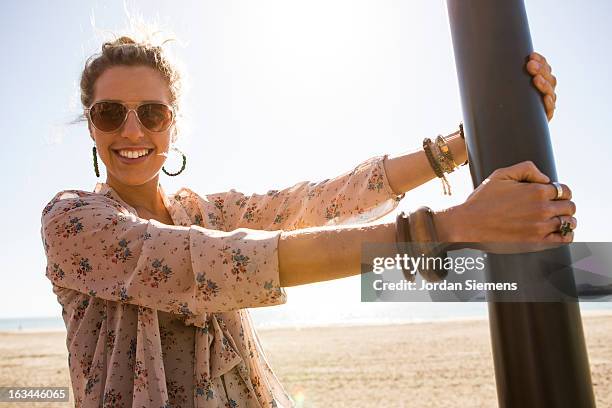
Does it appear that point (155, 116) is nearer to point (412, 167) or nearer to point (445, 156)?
point (412, 167)

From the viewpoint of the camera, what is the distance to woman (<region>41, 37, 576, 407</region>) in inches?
39.7

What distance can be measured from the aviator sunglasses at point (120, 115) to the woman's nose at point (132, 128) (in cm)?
1

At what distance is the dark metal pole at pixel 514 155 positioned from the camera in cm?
84

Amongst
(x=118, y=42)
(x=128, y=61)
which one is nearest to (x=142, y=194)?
(x=128, y=61)

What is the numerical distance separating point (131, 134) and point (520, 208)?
1.64 meters

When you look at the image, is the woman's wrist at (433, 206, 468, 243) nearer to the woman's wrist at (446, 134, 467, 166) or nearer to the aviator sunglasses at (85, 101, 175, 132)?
the woman's wrist at (446, 134, 467, 166)

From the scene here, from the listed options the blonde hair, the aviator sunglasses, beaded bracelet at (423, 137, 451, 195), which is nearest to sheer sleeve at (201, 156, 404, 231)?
beaded bracelet at (423, 137, 451, 195)

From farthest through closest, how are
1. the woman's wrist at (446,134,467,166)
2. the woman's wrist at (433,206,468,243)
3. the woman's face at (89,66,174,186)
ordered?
the woman's face at (89,66,174,186)
the woman's wrist at (446,134,467,166)
the woman's wrist at (433,206,468,243)

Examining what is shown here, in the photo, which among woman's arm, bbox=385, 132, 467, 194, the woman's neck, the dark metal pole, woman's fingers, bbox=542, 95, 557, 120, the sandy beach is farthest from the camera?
the sandy beach

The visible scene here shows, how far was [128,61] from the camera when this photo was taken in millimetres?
2197

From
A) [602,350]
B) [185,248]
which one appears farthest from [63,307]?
[602,350]

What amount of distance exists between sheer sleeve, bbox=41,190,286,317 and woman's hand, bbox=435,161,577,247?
0.46 metres

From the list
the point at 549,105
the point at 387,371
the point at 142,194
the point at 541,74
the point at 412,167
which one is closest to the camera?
the point at 541,74

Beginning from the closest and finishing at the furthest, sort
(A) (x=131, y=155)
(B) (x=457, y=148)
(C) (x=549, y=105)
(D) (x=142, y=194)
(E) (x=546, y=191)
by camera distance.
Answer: (E) (x=546, y=191)
(C) (x=549, y=105)
(B) (x=457, y=148)
(A) (x=131, y=155)
(D) (x=142, y=194)
